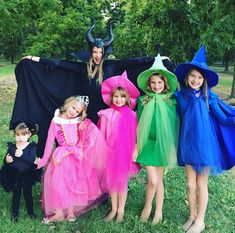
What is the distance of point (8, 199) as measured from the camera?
18.9ft

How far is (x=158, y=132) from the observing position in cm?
483

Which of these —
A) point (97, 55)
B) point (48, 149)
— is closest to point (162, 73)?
point (97, 55)

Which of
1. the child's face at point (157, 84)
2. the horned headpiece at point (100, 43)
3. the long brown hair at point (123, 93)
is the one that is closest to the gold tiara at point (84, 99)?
the long brown hair at point (123, 93)

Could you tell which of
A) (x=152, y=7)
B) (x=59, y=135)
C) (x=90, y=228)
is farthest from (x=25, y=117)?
(x=152, y=7)

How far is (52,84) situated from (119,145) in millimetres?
1544

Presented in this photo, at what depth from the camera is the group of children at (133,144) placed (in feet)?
15.8

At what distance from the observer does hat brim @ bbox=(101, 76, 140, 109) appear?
5.12 meters

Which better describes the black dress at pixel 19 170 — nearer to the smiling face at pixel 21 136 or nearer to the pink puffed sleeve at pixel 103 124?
the smiling face at pixel 21 136

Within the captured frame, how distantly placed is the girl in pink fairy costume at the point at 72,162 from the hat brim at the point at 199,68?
124 cm

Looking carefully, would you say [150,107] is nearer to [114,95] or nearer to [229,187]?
[114,95]

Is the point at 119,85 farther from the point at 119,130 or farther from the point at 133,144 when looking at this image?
the point at 133,144

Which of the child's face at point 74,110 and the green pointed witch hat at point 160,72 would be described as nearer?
the green pointed witch hat at point 160,72

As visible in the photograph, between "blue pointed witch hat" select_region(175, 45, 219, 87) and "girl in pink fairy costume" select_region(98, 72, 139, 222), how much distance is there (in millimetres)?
614

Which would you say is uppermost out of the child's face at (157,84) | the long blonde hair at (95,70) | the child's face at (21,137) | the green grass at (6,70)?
the long blonde hair at (95,70)
